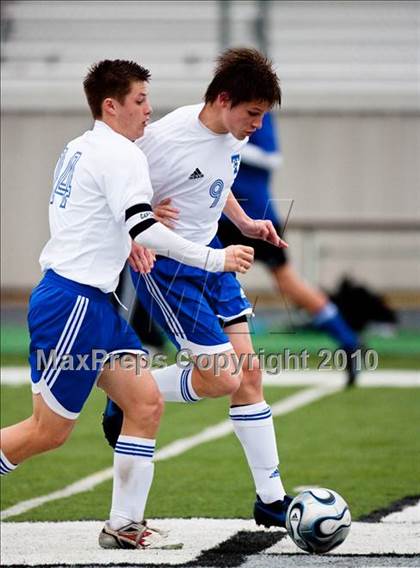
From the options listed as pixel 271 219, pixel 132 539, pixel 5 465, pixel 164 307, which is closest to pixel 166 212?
pixel 164 307

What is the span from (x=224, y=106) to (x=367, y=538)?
185cm

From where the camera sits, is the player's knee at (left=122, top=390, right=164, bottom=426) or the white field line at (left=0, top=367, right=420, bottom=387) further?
the white field line at (left=0, top=367, right=420, bottom=387)

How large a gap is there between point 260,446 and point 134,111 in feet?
5.00

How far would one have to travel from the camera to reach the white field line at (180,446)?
6441 millimetres

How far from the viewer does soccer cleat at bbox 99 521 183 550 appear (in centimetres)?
510

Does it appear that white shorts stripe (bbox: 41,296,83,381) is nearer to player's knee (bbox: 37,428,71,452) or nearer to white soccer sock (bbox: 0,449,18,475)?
player's knee (bbox: 37,428,71,452)

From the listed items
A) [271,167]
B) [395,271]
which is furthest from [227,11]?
[271,167]

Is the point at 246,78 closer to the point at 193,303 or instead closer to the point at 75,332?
the point at 193,303

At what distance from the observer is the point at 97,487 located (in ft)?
22.8

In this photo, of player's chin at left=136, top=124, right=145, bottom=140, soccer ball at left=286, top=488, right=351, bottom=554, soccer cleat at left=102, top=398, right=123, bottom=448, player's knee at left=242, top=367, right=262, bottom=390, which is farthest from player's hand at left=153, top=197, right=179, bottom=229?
soccer ball at left=286, top=488, right=351, bottom=554

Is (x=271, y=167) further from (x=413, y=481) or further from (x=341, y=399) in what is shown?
(x=413, y=481)

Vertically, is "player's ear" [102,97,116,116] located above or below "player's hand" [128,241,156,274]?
above

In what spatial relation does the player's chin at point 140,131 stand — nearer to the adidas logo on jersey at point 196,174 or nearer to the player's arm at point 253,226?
the adidas logo on jersey at point 196,174

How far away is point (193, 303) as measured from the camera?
5.39 m
